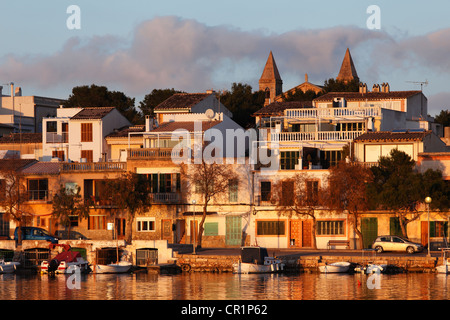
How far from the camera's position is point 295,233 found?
68.5m

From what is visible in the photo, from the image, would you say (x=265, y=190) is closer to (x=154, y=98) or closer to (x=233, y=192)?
(x=233, y=192)

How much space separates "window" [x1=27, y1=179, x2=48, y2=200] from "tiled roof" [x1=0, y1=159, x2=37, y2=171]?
169 centimetres

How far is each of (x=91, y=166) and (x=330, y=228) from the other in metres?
18.5

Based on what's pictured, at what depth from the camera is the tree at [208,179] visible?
6900 cm

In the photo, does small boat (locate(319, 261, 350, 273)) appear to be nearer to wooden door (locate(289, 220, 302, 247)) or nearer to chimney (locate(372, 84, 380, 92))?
wooden door (locate(289, 220, 302, 247))

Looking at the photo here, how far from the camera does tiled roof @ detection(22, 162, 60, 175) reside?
7425 cm

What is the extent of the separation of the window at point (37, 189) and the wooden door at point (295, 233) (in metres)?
18.7

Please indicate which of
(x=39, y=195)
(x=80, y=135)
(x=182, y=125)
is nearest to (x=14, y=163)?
(x=39, y=195)

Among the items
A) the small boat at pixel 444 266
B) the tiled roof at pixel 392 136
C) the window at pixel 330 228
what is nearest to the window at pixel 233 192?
the window at pixel 330 228

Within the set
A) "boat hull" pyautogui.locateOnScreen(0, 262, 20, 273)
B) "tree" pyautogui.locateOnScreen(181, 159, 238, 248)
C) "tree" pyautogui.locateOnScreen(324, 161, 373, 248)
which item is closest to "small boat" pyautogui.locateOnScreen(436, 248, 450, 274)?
"tree" pyautogui.locateOnScreen(324, 161, 373, 248)

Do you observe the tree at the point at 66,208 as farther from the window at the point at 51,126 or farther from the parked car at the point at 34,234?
the window at the point at 51,126

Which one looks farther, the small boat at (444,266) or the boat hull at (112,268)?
the boat hull at (112,268)

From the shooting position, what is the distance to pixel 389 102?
82688 mm
